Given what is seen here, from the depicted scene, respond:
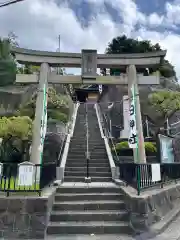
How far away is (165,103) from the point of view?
17359 millimetres

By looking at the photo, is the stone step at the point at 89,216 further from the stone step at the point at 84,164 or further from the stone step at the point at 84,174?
the stone step at the point at 84,164

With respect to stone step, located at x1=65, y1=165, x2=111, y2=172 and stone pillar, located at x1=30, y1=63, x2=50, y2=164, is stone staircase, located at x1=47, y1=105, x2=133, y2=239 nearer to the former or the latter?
stone step, located at x1=65, y1=165, x2=111, y2=172

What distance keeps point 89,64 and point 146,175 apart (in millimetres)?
6254

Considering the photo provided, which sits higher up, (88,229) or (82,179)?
(82,179)

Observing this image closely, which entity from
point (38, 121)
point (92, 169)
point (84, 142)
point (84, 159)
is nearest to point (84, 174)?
point (92, 169)

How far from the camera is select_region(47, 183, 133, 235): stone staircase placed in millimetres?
5746

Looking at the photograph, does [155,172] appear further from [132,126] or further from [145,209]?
[132,126]

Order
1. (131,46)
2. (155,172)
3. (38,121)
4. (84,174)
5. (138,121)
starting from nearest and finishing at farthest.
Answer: (155,172)
(84,174)
(38,121)
(138,121)
(131,46)

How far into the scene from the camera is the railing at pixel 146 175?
635 centimetres

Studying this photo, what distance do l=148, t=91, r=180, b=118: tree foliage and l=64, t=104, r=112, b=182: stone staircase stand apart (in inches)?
201

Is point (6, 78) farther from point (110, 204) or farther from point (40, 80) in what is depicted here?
point (110, 204)

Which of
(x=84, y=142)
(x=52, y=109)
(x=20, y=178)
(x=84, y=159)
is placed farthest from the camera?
(x=52, y=109)

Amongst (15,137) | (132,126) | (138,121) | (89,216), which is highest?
(138,121)

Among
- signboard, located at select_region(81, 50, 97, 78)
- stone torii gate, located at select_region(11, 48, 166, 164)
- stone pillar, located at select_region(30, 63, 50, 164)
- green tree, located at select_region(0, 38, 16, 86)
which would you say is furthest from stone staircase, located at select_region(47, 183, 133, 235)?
green tree, located at select_region(0, 38, 16, 86)
